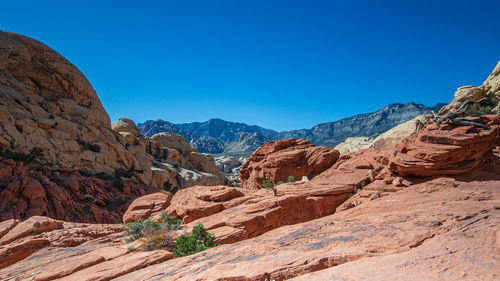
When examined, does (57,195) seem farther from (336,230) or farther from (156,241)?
(336,230)

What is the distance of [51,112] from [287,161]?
3027 centimetres

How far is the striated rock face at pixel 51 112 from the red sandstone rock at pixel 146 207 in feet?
50.8

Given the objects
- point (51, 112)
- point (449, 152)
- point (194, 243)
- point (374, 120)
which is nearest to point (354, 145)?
point (449, 152)

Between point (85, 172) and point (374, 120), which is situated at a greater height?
point (374, 120)

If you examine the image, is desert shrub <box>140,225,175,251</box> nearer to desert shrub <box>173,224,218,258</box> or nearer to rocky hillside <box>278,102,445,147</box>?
desert shrub <box>173,224,218,258</box>

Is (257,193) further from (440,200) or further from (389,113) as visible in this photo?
(389,113)

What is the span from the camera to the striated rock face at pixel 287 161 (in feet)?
66.2

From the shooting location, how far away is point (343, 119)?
7416 inches

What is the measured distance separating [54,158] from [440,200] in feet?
106

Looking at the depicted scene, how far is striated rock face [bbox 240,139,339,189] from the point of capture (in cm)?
2019

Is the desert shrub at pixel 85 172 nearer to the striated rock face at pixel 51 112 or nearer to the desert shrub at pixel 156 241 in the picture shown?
the striated rock face at pixel 51 112

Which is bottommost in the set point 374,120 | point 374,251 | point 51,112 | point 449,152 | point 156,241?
point 374,251

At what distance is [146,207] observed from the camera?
16125 millimetres

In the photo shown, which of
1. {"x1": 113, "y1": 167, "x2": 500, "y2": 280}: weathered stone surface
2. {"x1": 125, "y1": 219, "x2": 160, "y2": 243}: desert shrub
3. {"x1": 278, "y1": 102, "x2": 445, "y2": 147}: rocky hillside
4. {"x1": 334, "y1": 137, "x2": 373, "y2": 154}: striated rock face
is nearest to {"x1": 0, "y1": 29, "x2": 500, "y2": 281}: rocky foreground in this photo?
{"x1": 113, "y1": 167, "x2": 500, "y2": 280}: weathered stone surface
